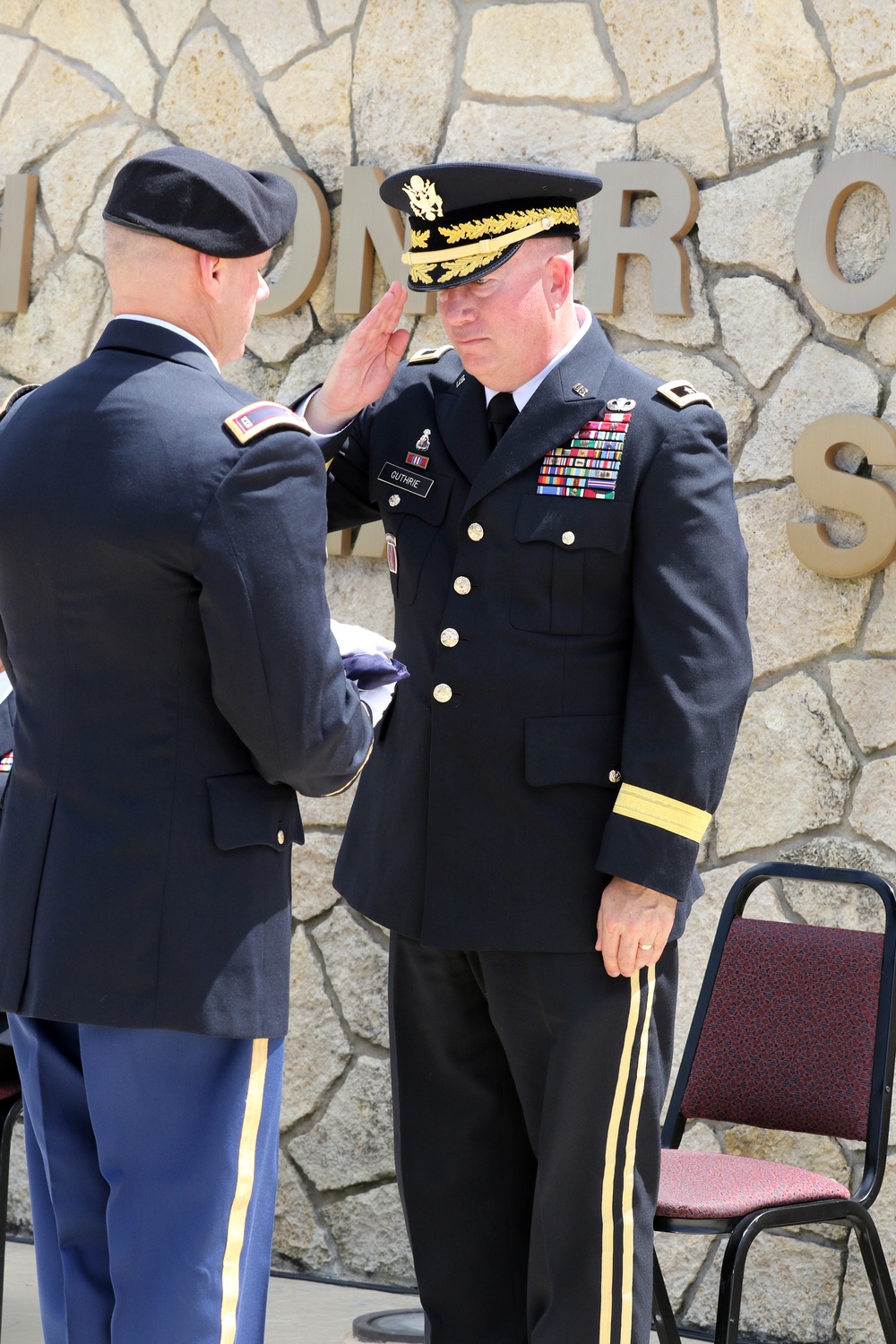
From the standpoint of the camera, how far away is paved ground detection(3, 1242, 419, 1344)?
2.94 m

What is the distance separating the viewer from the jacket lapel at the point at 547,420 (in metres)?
2.05

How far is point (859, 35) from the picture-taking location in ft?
9.07

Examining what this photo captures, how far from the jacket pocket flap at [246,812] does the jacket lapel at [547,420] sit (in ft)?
1.84

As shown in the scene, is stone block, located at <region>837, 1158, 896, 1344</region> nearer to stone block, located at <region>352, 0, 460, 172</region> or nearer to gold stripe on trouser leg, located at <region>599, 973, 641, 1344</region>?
gold stripe on trouser leg, located at <region>599, 973, 641, 1344</region>

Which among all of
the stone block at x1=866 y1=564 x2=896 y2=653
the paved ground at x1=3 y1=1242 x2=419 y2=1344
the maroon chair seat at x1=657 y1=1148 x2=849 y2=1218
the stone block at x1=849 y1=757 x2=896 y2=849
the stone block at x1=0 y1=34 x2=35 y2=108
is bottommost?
the paved ground at x1=3 y1=1242 x2=419 y2=1344

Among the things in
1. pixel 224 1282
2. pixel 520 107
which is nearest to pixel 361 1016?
pixel 224 1282

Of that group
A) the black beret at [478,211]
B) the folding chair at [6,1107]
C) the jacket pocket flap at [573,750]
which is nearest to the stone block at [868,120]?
the black beret at [478,211]

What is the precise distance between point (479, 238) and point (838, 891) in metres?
1.41

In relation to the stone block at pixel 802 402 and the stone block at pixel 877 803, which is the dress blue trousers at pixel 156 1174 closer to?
the stone block at pixel 877 803

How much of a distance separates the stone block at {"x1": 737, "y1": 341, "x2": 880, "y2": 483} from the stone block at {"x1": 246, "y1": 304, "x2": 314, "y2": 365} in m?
1.01

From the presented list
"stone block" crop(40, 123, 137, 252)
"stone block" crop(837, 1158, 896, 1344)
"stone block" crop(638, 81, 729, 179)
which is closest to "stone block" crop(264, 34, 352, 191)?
"stone block" crop(40, 123, 137, 252)

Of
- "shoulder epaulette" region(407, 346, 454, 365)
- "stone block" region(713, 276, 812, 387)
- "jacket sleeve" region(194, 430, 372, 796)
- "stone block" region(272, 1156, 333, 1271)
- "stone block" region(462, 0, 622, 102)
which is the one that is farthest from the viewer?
"stone block" region(272, 1156, 333, 1271)

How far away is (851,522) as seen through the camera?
9.07ft

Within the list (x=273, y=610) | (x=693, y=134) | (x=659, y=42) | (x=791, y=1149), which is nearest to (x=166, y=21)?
(x=659, y=42)
